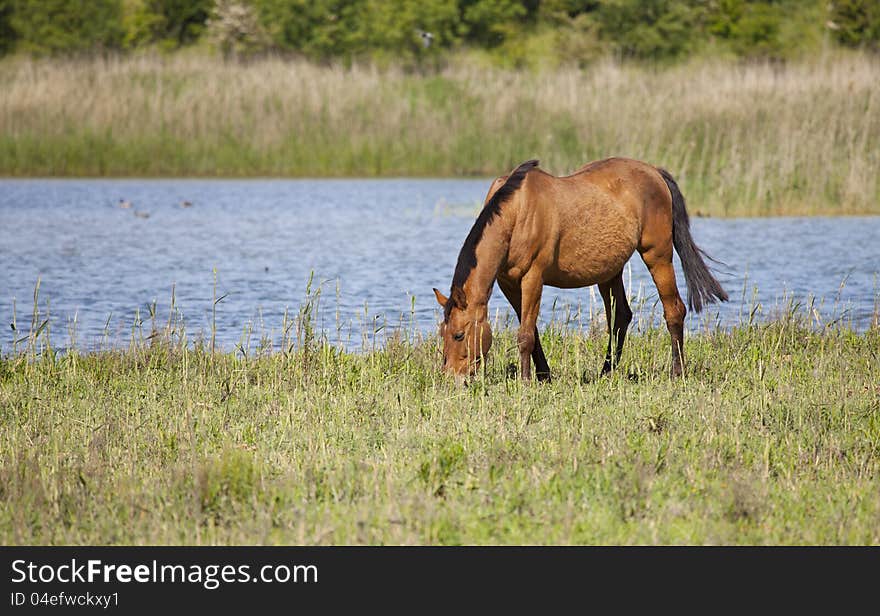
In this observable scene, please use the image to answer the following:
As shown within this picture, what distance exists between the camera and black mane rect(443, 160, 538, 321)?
24.7 feet

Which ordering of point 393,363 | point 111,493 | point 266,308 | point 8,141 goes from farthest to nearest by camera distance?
point 8,141 < point 266,308 < point 393,363 < point 111,493

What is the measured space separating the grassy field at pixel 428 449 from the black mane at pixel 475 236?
2.18 feet

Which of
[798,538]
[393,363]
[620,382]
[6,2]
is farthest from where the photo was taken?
[6,2]

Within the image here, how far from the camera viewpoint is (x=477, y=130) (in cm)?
2658

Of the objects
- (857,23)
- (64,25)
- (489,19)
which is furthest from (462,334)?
(64,25)

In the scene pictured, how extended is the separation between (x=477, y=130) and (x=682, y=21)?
1663 centimetres

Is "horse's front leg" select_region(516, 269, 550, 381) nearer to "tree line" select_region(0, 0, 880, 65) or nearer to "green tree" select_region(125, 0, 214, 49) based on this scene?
"tree line" select_region(0, 0, 880, 65)

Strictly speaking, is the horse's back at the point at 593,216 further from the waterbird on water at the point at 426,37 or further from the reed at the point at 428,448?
the waterbird on water at the point at 426,37

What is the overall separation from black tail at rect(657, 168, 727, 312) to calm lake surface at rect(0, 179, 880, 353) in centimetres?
94

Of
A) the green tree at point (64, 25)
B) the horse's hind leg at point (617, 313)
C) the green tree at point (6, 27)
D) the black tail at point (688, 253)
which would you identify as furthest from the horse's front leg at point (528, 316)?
the green tree at point (6, 27)

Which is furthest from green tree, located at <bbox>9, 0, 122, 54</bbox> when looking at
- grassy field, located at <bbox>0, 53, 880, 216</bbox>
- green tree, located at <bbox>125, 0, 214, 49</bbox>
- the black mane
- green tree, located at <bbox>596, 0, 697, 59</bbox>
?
the black mane

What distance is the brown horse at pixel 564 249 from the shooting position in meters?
7.61

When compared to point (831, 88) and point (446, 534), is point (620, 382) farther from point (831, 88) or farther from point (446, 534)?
point (831, 88)

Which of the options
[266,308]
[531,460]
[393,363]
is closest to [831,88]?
[266,308]
